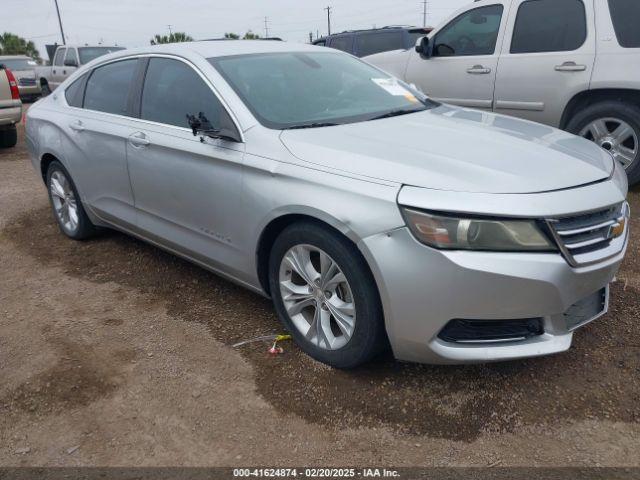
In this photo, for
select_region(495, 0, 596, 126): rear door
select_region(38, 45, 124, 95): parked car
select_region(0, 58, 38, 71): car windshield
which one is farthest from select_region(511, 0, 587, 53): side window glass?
select_region(0, 58, 38, 71): car windshield

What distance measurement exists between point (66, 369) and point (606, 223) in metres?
2.74

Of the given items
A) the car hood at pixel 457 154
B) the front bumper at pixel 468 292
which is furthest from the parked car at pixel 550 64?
the front bumper at pixel 468 292

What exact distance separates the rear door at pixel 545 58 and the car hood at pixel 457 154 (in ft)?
8.72

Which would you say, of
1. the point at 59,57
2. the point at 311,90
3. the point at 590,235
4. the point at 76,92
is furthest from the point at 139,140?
the point at 59,57

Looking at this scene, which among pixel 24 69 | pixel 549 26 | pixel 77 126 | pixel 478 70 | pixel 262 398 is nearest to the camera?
pixel 262 398

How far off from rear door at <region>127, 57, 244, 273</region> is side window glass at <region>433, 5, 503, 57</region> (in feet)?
12.6

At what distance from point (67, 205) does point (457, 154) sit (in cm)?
357

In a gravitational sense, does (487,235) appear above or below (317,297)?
above

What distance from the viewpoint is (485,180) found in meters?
2.43

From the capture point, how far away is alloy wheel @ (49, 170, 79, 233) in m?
4.82

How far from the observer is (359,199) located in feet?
8.31

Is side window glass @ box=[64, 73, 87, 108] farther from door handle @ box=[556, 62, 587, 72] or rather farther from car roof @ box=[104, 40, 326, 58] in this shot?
door handle @ box=[556, 62, 587, 72]

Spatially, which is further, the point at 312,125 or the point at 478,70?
the point at 478,70

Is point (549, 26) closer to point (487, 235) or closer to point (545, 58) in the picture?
point (545, 58)
